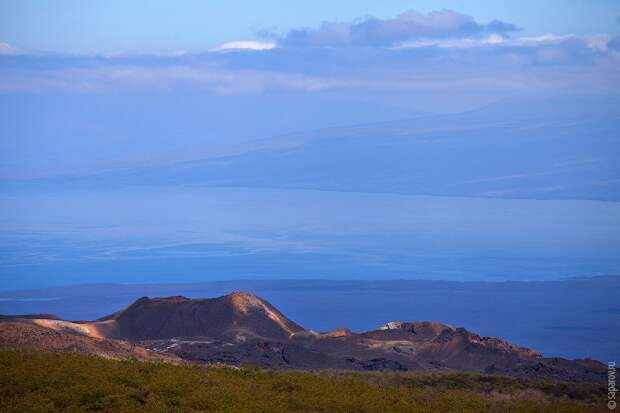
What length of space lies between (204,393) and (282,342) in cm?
2072

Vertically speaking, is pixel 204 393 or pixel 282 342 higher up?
pixel 282 342

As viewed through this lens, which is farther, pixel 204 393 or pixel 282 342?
pixel 282 342

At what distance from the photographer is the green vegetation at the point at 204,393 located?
1680 cm

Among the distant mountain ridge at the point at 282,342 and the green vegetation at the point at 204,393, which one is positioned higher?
the distant mountain ridge at the point at 282,342

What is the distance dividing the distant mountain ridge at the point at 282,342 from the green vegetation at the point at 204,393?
8057 mm

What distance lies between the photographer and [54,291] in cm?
10506

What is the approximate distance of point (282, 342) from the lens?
38.2 metres

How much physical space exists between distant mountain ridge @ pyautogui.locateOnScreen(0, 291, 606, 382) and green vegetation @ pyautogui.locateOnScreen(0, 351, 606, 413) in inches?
317

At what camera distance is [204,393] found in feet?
57.9

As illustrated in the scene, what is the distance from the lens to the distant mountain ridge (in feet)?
113

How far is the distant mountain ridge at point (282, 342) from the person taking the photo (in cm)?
3438

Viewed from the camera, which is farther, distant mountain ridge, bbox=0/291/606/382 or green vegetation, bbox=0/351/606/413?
distant mountain ridge, bbox=0/291/606/382

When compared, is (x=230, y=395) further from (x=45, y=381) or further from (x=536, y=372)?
(x=536, y=372)

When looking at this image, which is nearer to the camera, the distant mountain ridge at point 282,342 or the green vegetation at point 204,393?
the green vegetation at point 204,393
